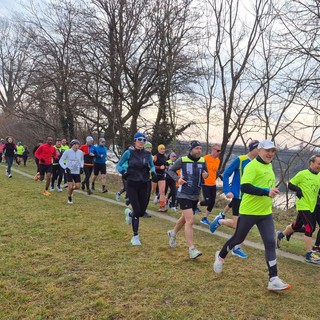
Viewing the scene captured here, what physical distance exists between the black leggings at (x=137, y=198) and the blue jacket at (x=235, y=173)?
1444 mm

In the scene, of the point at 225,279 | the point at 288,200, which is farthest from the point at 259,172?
the point at 288,200

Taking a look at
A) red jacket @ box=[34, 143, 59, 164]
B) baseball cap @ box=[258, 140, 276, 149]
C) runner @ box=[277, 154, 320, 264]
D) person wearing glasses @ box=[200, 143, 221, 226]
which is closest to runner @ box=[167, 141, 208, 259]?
baseball cap @ box=[258, 140, 276, 149]

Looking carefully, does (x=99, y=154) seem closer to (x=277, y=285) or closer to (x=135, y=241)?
(x=135, y=241)

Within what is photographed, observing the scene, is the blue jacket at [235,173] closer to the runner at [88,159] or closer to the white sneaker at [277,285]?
the white sneaker at [277,285]

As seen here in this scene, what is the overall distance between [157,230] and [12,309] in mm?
4448

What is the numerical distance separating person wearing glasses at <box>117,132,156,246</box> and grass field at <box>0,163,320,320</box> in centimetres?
51

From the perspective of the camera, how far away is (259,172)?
4.70m

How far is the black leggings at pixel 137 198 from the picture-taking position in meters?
6.48

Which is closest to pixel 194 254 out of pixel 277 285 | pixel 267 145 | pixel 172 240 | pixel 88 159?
pixel 172 240

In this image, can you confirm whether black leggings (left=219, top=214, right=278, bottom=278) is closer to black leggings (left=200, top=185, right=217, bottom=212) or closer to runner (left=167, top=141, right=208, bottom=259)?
runner (left=167, top=141, right=208, bottom=259)

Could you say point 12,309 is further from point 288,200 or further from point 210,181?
point 288,200

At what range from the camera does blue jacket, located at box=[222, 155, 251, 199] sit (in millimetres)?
6344

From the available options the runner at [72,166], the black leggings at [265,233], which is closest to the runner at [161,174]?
the runner at [72,166]

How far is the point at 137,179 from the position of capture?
654cm
